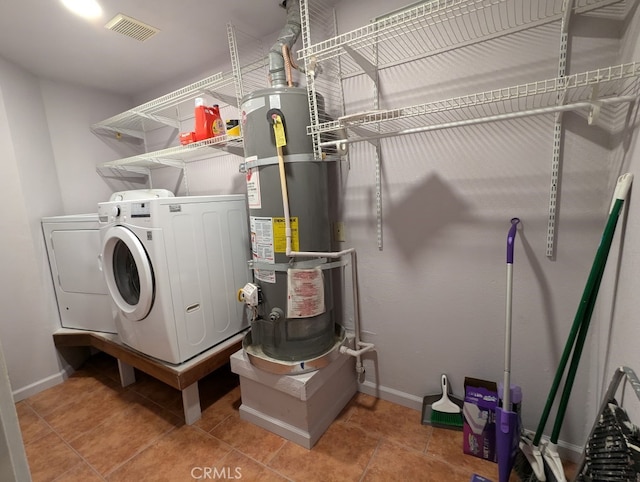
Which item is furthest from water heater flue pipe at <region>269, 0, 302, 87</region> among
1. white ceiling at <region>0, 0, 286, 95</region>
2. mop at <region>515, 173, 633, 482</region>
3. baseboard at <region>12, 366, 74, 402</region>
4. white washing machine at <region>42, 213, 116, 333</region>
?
baseboard at <region>12, 366, 74, 402</region>

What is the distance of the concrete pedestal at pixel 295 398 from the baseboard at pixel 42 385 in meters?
1.56

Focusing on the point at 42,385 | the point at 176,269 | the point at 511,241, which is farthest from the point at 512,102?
the point at 42,385

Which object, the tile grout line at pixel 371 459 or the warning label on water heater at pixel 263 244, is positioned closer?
the tile grout line at pixel 371 459

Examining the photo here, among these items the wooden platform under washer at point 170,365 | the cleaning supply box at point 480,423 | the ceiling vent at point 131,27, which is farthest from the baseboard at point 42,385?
the cleaning supply box at point 480,423

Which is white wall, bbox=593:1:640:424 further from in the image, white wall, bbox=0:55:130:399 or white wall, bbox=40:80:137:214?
white wall, bbox=40:80:137:214

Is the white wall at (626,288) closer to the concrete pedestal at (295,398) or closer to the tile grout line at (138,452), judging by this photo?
the concrete pedestal at (295,398)

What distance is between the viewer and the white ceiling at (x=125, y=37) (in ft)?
5.14

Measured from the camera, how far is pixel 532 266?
4.29ft

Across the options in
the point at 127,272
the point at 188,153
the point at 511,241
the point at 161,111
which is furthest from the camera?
the point at 161,111

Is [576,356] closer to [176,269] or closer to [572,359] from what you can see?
[572,359]

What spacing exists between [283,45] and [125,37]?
1.12 m

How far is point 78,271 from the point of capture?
2.08m

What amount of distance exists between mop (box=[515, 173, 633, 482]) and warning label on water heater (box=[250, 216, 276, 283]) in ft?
4.11

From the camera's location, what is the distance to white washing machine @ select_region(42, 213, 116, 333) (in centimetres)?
200
